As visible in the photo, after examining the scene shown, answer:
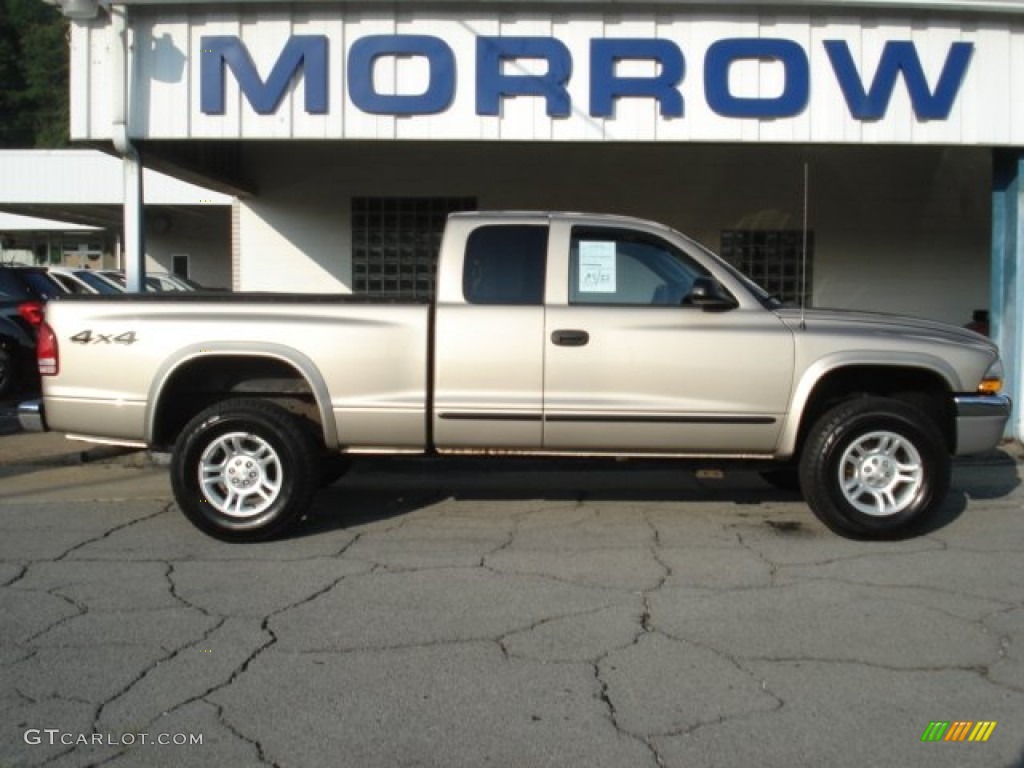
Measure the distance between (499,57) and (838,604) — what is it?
228 inches

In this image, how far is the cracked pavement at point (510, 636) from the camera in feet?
12.2

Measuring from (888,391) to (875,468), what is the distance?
64 centimetres

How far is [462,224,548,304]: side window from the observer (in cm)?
643

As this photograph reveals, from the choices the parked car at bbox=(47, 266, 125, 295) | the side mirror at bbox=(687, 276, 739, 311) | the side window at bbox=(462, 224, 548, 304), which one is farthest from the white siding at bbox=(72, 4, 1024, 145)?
the parked car at bbox=(47, 266, 125, 295)

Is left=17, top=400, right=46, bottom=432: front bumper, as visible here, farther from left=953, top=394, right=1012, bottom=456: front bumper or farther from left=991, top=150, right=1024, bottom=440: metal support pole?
left=991, top=150, right=1024, bottom=440: metal support pole

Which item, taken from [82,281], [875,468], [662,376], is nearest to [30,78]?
[82,281]

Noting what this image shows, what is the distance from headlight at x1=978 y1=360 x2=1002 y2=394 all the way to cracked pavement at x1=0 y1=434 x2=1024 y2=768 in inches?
38.3

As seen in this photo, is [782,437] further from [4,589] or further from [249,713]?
[4,589]

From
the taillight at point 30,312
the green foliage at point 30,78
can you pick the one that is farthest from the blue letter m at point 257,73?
the green foliage at point 30,78

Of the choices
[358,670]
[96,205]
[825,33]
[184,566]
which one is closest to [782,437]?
[358,670]

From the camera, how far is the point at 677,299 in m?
6.49

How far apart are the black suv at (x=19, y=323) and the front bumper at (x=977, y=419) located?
1101 cm

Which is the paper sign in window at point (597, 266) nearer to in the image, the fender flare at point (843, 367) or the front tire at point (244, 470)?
the fender flare at point (843, 367)

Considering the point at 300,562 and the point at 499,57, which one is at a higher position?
the point at 499,57
